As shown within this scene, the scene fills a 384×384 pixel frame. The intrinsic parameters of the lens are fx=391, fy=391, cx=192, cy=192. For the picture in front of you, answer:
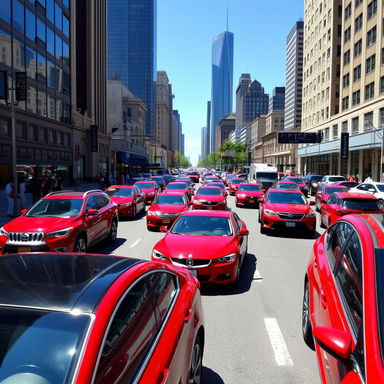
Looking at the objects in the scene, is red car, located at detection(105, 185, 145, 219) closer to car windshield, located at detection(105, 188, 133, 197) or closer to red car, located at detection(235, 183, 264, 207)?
car windshield, located at detection(105, 188, 133, 197)

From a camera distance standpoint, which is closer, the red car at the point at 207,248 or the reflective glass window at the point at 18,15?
the red car at the point at 207,248

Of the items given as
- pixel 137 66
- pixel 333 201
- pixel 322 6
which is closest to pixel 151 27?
pixel 137 66

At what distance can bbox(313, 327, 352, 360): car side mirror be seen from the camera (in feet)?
8.33

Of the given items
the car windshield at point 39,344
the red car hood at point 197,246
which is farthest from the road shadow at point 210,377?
the red car hood at point 197,246

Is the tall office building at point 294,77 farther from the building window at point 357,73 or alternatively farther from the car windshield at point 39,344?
the car windshield at point 39,344

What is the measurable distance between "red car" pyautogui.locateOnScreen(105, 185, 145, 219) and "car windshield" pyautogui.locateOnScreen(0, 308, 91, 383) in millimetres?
15285

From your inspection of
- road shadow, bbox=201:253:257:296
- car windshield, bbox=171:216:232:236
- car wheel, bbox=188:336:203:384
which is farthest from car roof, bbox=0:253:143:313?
car windshield, bbox=171:216:232:236

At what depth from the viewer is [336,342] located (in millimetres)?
2594

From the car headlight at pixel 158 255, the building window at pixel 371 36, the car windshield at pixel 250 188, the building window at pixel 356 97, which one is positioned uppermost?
the building window at pixel 371 36

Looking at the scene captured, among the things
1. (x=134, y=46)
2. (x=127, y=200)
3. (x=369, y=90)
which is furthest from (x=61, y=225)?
(x=134, y=46)

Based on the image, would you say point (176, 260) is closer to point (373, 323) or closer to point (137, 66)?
point (373, 323)

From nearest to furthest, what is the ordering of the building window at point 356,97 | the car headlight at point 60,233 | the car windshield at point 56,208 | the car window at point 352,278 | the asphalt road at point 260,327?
the car window at point 352,278 → the asphalt road at point 260,327 → the car headlight at point 60,233 → the car windshield at point 56,208 → the building window at point 356,97

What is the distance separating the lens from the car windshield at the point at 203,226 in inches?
321

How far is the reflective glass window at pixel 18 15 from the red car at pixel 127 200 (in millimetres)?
21064
